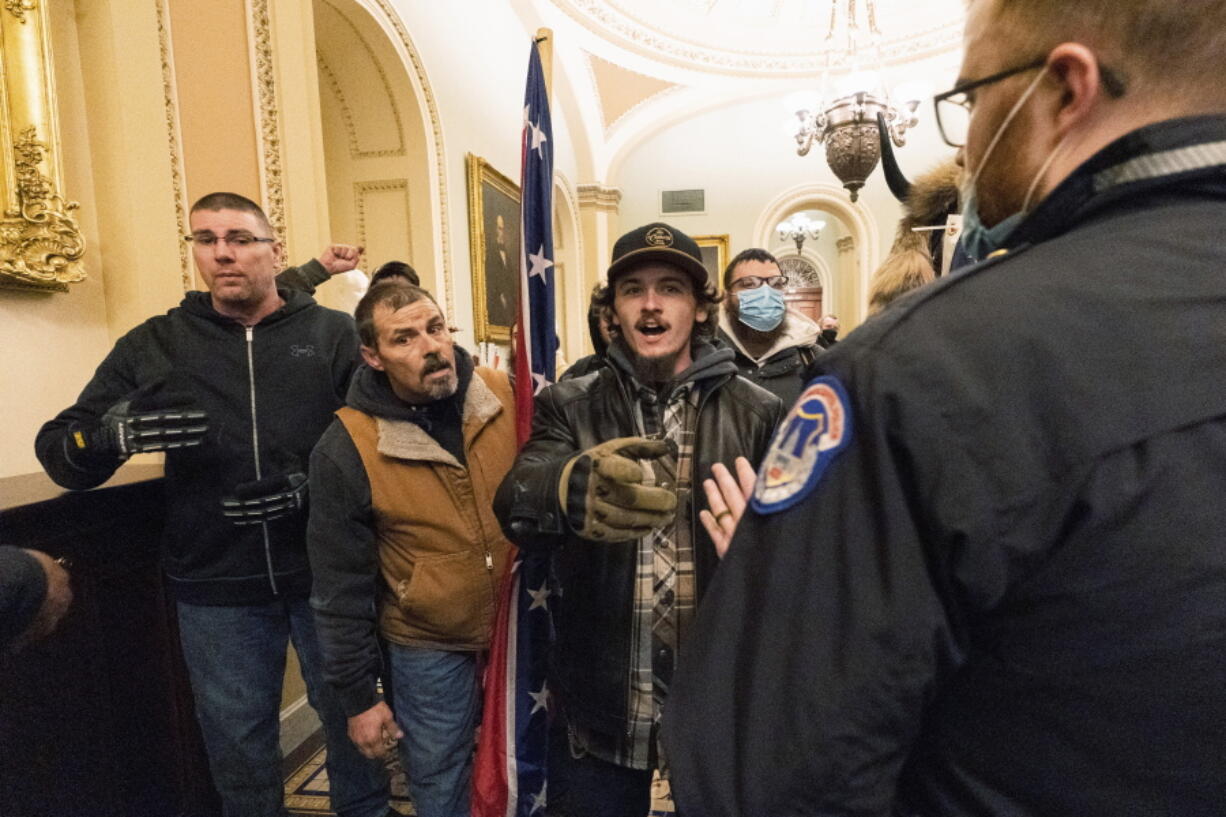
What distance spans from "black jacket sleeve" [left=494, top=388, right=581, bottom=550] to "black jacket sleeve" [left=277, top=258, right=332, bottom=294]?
1.42 m

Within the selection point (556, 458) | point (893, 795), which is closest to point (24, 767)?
point (556, 458)

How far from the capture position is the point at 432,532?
1667mm

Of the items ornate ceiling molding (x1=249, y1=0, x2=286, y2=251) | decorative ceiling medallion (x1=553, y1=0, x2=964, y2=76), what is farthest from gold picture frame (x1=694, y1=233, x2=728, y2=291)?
ornate ceiling molding (x1=249, y1=0, x2=286, y2=251)

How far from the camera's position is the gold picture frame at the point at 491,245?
202 inches

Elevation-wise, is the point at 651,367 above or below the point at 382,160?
below

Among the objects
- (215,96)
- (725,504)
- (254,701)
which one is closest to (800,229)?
(215,96)

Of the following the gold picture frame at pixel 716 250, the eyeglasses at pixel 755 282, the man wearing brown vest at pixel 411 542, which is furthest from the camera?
the gold picture frame at pixel 716 250

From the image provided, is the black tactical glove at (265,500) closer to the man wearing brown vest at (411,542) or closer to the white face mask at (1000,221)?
the man wearing brown vest at (411,542)

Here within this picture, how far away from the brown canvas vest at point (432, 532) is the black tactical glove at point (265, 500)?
0.36 metres

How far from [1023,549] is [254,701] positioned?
2.25 meters

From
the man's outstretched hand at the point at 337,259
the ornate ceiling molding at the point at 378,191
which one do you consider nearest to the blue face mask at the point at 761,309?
the man's outstretched hand at the point at 337,259

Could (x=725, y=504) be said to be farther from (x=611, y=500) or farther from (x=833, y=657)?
(x=833, y=657)

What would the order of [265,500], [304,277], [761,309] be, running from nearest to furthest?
1. [265,500]
2. [304,277]
3. [761,309]

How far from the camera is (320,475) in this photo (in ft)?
5.36
